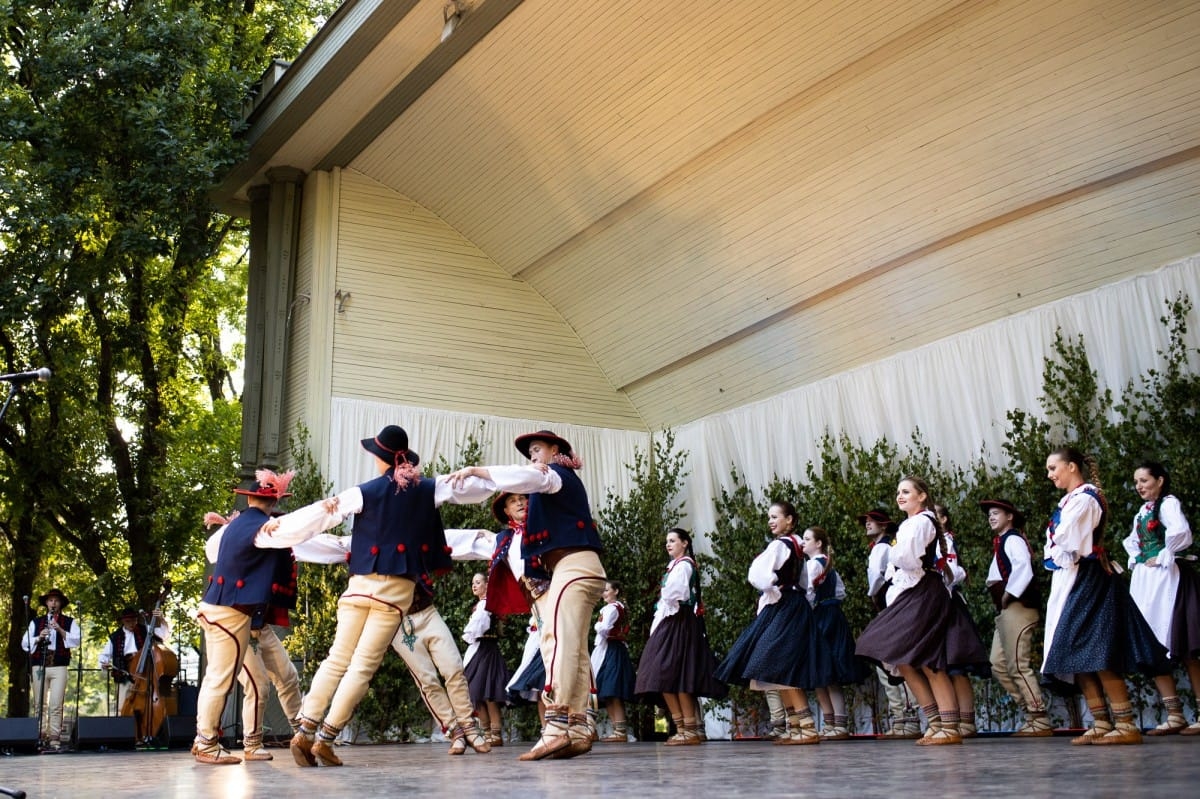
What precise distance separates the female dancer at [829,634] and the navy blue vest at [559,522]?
2973mm

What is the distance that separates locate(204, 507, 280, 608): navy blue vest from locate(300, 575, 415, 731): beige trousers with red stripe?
1.19 meters

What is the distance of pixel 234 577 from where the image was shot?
714cm

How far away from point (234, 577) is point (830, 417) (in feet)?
21.8

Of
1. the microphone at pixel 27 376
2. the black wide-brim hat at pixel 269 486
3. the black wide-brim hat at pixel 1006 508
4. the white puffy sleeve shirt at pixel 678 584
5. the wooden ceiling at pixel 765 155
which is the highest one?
the wooden ceiling at pixel 765 155

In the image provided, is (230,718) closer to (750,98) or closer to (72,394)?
(72,394)

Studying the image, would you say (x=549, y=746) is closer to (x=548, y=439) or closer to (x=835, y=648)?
(x=548, y=439)

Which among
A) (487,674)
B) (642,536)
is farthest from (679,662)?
(642,536)

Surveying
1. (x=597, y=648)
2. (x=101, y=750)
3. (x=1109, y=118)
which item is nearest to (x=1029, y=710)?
(x=597, y=648)

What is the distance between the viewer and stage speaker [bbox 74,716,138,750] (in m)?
10.9

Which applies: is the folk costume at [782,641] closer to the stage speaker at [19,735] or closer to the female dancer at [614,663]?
the female dancer at [614,663]

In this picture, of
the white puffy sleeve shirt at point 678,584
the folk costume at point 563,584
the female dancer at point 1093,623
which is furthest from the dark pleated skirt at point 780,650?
the folk costume at point 563,584

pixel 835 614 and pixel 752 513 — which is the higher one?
pixel 752 513

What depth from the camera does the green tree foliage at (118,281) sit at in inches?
506

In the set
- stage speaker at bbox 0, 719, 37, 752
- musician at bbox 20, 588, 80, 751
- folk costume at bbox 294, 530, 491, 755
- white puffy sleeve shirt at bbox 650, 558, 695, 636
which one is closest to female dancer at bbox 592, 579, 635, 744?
white puffy sleeve shirt at bbox 650, 558, 695, 636
